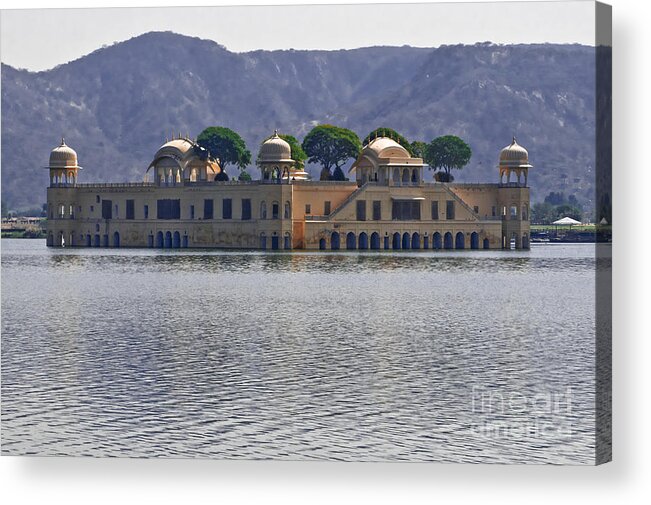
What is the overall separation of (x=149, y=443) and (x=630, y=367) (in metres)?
5.93

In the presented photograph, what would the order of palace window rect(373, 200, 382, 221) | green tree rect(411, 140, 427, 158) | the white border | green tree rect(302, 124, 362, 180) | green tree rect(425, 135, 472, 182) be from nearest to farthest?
the white border, palace window rect(373, 200, 382, 221), green tree rect(302, 124, 362, 180), green tree rect(425, 135, 472, 182), green tree rect(411, 140, 427, 158)

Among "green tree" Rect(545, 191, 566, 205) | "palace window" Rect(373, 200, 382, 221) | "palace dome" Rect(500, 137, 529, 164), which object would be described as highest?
"palace dome" Rect(500, 137, 529, 164)

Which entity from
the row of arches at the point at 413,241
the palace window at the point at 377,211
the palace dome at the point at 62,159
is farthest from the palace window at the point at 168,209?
the palace window at the point at 377,211

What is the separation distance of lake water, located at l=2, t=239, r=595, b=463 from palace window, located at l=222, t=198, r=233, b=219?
50.8 m

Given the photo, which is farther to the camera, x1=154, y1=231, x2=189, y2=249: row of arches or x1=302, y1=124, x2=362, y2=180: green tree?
x1=302, y1=124, x2=362, y2=180: green tree

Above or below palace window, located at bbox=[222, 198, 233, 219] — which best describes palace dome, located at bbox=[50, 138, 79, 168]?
above

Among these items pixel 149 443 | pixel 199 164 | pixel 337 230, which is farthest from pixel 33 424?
pixel 199 164

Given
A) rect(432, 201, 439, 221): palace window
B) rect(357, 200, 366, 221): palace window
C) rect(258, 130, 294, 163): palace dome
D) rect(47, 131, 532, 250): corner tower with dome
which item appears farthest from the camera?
rect(258, 130, 294, 163): palace dome

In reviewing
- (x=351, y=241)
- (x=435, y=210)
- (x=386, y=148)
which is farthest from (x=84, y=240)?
(x=435, y=210)

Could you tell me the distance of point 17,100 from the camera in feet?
416

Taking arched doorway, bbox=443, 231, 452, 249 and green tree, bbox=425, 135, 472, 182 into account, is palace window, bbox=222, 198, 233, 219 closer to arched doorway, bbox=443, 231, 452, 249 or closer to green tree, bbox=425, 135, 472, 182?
arched doorway, bbox=443, 231, 452, 249

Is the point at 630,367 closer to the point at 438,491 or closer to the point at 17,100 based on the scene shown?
the point at 438,491

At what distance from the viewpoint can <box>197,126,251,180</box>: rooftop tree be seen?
108m

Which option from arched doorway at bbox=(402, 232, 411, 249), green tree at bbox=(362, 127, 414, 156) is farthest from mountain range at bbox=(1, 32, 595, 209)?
arched doorway at bbox=(402, 232, 411, 249)
